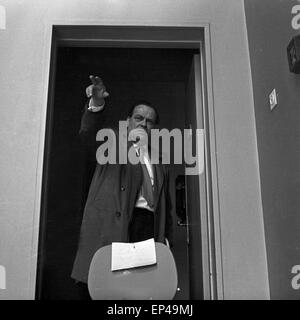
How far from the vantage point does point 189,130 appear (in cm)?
214

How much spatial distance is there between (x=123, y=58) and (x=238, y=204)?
1.07 m

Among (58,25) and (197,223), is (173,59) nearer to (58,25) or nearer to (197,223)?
(58,25)

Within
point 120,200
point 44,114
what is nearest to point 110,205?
point 120,200

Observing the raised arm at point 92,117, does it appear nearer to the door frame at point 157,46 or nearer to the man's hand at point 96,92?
the man's hand at point 96,92

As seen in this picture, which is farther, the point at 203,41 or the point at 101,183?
the point at 203,41

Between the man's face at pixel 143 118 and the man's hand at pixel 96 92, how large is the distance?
188 mm

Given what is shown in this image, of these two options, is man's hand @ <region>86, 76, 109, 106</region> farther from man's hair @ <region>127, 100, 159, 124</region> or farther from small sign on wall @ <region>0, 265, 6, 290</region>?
small sign on wall @ <region>0, 265, 6, 290</region>

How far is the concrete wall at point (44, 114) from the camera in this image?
1.80 m

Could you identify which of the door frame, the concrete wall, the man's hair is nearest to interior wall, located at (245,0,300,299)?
the concrete wall

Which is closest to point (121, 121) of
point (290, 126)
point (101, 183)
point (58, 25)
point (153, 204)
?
point (101, 183)

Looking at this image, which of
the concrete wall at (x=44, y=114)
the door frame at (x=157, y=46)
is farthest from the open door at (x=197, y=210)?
the concrete wall at (x=44, y=114)

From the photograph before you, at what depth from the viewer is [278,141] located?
168cm

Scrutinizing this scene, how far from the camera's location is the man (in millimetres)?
1919

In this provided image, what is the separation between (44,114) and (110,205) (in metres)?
0.59
